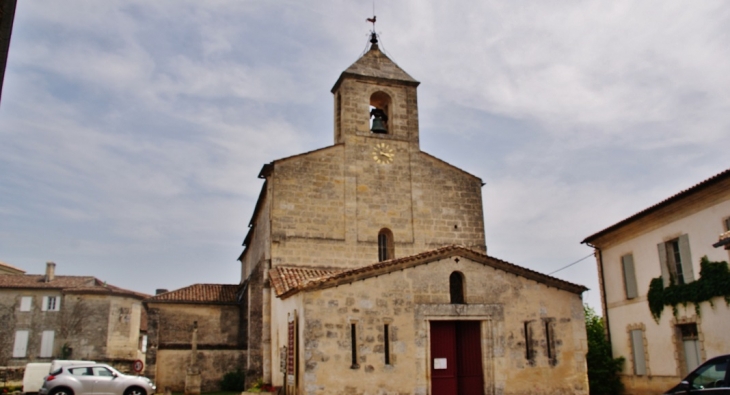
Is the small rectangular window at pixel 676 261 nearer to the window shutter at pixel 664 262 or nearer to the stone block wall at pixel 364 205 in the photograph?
the window shutter at pixel 664 262

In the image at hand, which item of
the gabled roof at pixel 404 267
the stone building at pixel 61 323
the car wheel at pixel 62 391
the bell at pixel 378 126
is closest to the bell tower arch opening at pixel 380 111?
the bell at pixel 378 126

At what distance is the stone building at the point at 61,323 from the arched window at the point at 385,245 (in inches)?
1008

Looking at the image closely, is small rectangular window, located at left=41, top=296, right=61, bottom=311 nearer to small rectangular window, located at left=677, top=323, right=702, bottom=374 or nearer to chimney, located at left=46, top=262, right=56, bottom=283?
chimney, located at left=46, top=262, right=56, bottom=283

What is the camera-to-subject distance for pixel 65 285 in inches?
1679

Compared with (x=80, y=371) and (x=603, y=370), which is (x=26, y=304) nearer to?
(x=80, y=371)

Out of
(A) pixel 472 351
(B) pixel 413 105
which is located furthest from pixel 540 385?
(B) pixel 413 105

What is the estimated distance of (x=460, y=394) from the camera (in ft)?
55.6

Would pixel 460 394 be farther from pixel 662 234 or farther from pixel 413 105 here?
pixel 413 105

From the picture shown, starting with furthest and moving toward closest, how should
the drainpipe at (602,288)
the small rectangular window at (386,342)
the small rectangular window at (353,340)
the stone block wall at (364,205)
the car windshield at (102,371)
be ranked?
the stone block wall at (364,205)
the drainpipe at (602,288)
the car windshield at (102,371)
the small rectangular window at (386,342)
the small rectangular window at (353,340)

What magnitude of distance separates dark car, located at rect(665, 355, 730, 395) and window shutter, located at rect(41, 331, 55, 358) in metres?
40.6

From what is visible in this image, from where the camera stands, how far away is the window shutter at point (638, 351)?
64.8ft

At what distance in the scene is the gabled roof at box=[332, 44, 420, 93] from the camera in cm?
2472

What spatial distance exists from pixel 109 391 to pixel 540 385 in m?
13.3

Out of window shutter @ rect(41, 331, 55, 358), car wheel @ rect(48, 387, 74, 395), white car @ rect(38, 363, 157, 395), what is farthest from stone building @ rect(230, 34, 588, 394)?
window shutter @ rect(41, 331, 55, 358)
